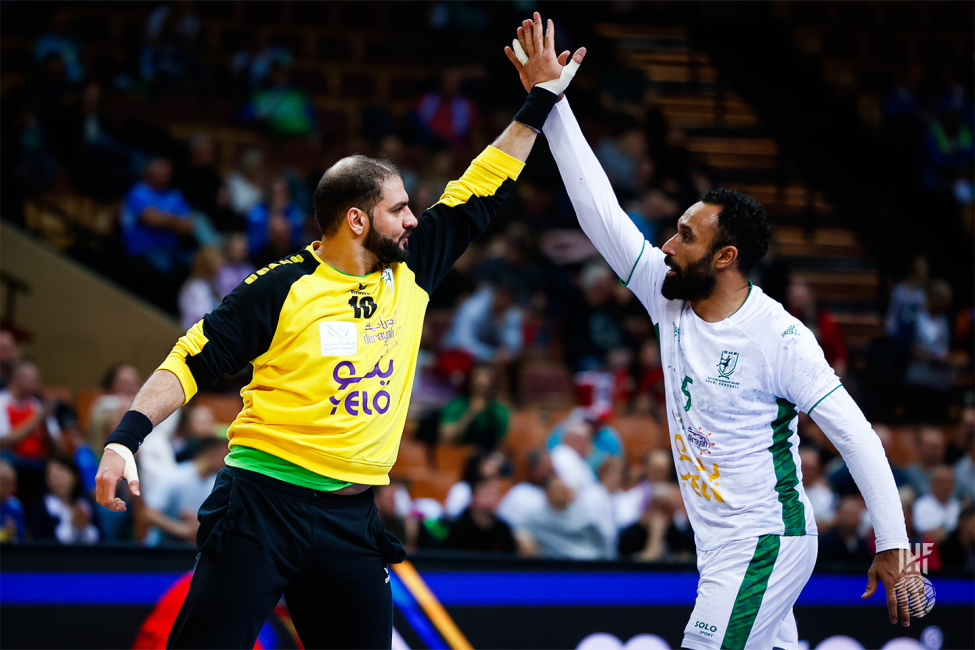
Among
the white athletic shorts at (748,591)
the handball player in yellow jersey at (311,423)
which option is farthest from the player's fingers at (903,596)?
the handball player in yellow jersey at (311,423)

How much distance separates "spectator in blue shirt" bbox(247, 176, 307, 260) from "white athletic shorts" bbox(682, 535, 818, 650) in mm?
7053

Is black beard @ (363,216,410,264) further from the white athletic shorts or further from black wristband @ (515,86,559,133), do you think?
the white athletic shorts

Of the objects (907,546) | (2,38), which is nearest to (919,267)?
(907,546)

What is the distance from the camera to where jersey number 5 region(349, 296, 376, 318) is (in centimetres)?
347

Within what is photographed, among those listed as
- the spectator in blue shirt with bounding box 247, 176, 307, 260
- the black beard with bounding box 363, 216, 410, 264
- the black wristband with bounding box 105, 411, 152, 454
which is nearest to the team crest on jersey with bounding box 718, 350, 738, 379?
the black beard with bounding box 363, 216, 410, 264

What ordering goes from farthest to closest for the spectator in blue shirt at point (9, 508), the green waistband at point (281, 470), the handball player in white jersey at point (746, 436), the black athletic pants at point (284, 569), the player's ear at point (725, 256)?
the spectator in blue shirt at point (9, 508) → the player's ear at point (725, 256) → the handball player in white jersey at point (746, 436) → the green waistband at point (281, 470) → the black athletic pants at point (284, 569)

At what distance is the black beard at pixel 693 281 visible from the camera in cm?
380

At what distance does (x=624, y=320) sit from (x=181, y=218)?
15.1 feet

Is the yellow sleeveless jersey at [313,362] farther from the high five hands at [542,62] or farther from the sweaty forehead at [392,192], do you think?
the high five hands at [542,62]

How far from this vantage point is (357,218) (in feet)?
11.6

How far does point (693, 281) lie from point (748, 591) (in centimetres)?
108

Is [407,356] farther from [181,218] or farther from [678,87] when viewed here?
[678,87]

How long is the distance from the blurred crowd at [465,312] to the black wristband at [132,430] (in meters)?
3.65

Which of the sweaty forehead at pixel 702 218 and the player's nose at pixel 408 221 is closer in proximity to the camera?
the player's nose at pixel 408 221
